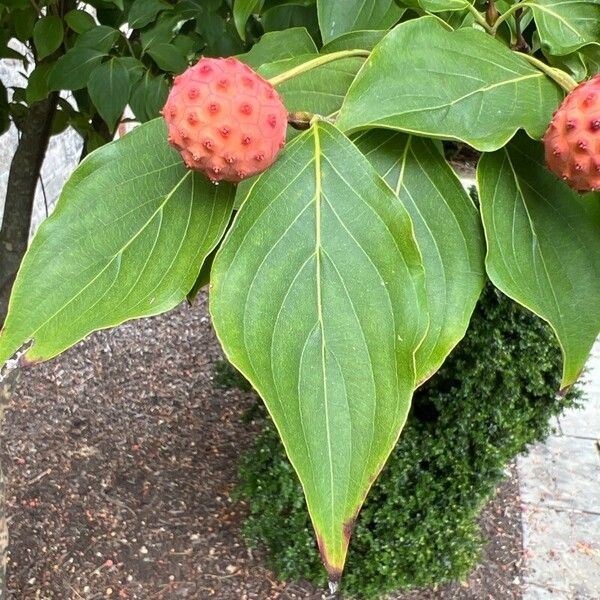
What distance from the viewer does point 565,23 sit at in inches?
25.5

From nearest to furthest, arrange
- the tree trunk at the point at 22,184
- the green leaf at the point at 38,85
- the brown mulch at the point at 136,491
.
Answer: the green leaf at the point at 38,85, the tree trunk at the point at 22,184, the brown mulch at the point at 136,491

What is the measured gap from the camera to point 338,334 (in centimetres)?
54

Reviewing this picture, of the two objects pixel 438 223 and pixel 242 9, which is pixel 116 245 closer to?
pixel 438 223

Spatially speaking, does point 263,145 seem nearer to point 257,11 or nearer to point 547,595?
point 257,11

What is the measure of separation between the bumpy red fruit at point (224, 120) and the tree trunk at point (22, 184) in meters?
0.90

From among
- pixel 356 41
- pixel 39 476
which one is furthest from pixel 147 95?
pixel 39 476

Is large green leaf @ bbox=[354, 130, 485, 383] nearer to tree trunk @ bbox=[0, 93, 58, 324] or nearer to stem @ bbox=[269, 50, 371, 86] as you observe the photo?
stem @ bbox=[269, 50, 371, 86]

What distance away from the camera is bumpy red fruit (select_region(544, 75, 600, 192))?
1.64 feet

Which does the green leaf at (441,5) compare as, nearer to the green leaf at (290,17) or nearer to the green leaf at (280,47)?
the green leaf at (280,47)

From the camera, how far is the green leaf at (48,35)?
1158 millimetres

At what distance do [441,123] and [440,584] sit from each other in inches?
77.7

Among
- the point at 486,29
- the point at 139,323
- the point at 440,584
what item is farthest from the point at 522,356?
the point at 139,323

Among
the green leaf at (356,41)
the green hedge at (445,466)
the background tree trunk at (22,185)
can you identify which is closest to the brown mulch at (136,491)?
the green hedge at (445,466)

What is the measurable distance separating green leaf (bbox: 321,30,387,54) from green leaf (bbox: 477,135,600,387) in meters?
0.16
